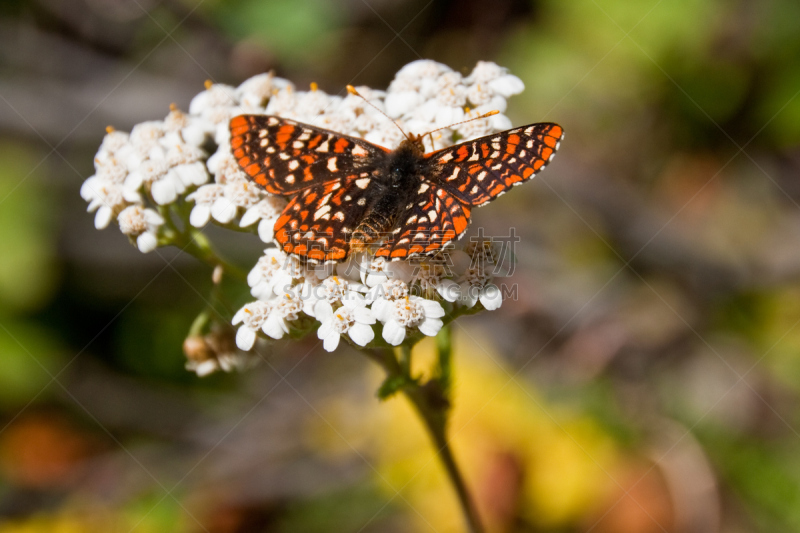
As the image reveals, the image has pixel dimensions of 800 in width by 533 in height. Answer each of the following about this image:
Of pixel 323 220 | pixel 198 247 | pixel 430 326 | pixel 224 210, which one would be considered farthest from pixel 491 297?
pixel 198 247

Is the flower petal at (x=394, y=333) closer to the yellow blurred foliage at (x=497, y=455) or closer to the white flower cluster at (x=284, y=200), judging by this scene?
the white flower cluster at (x=284, y=200)

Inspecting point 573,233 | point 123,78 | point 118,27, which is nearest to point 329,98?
point 573,233

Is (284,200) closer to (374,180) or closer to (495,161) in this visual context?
(374,180)

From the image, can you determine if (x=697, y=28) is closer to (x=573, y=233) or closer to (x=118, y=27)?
(x=573, y=233)

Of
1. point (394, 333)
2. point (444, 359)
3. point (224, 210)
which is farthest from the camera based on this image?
point (224, 210)

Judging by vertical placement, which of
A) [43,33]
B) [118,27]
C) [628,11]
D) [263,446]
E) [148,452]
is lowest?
[148,452]

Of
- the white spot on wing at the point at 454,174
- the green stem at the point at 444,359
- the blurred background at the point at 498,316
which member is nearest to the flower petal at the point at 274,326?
the green stem at the point at 444,359

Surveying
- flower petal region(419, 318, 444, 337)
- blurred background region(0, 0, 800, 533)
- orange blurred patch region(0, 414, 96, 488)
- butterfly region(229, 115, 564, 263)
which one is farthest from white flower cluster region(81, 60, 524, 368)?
orange blurred patch region(0, 414, 96, 488)
